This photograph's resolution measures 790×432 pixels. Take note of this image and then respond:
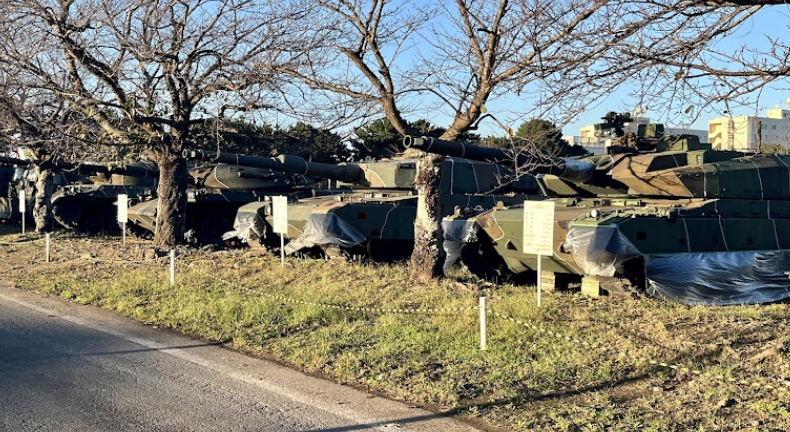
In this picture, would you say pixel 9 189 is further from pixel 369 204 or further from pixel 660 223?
pixel 660 223

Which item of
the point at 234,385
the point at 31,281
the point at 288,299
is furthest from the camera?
the point at 31,281

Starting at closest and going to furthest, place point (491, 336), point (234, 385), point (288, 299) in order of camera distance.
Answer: point (234, 385) < point (491, 336) < point (288, 299)

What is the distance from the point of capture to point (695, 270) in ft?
33.6

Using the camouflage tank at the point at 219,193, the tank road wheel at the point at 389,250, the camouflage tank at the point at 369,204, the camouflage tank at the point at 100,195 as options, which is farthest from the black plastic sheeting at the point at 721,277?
the camouflage tank at the point at 100,195

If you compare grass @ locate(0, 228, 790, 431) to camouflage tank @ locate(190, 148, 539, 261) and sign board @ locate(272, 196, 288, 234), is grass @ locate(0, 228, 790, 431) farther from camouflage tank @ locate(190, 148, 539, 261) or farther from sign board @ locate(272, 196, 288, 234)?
camouflage tank @ locate(190, 148, 539, 261)

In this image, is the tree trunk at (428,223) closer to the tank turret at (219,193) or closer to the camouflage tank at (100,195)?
the tank turret at (219,193)

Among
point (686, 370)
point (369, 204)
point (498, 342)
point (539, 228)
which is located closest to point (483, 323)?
point (498, 342)

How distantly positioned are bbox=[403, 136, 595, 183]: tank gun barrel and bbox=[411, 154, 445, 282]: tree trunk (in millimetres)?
1091

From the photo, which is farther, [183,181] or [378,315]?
[183,181]

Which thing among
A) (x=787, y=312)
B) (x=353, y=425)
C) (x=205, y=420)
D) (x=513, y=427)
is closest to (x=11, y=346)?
(x=205, y=420)

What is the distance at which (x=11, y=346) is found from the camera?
8.00 meters

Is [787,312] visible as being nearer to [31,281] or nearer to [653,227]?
[653,227]

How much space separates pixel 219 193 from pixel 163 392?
14.5 metres

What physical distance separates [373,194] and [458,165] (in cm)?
174
